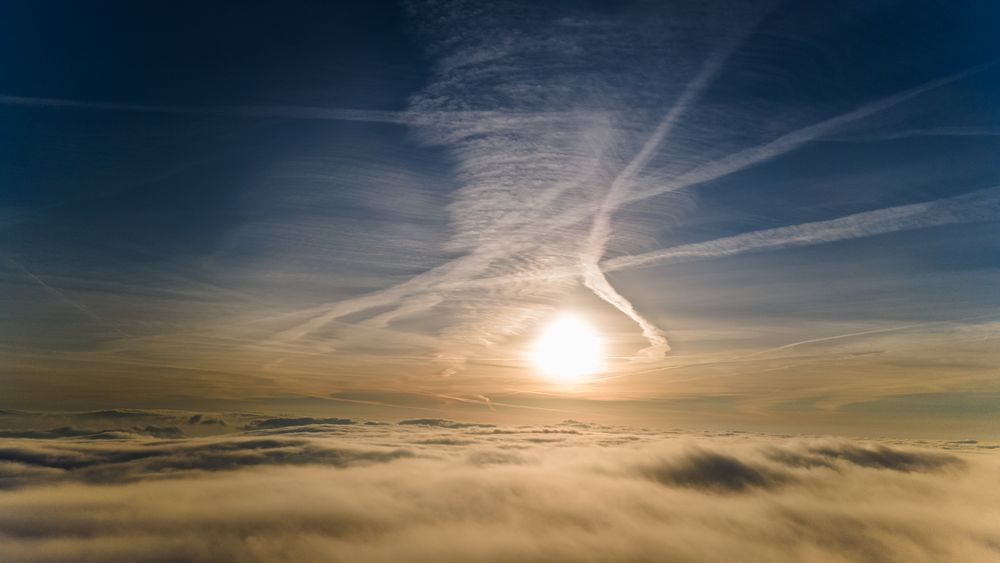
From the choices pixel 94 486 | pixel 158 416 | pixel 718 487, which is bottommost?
pixel 718 487

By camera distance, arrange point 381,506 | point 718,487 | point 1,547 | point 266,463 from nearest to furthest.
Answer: point 1,547, point 266,463, point 381,506, point 718,487

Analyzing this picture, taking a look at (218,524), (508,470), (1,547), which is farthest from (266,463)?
(508,470)

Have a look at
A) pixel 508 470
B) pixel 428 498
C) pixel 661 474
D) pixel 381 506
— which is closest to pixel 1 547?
pixel 381 506

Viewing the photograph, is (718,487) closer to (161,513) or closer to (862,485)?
(862,485)

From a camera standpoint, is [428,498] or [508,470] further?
[508,470]

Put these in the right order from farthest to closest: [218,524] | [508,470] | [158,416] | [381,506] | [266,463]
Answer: [508,470] → [381,506] → [266,463] → [158,416] → [218,524]

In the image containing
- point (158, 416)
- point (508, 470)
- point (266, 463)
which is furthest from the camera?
point (508, 470)

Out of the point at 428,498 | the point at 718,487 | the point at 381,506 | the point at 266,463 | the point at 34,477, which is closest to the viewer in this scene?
the point at 34,477

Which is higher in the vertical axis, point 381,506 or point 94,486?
point 94,486

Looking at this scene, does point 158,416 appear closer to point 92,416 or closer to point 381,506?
point 92,416
